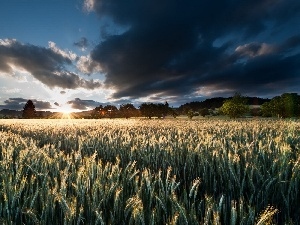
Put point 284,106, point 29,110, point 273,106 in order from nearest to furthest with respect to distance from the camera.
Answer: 1. point 284,106
2. point 273,106
3. point 29,110

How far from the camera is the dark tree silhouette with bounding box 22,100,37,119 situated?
141125mm

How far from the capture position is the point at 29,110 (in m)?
142

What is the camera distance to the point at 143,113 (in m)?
103

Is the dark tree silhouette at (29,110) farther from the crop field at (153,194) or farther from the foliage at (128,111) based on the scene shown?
the crop field at (153,194)

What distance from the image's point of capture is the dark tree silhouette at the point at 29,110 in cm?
14112

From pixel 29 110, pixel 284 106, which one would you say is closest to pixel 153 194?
pixel 284 106

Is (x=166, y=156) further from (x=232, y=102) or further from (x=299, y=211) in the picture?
(x=232, y=102)

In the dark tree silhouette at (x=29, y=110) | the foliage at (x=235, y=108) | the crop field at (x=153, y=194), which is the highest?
the dark tree silhouette at (x=29, y=110)

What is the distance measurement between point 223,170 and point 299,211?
3.68ft

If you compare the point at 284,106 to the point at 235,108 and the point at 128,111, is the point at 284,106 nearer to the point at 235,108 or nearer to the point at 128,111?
the point at 235,108

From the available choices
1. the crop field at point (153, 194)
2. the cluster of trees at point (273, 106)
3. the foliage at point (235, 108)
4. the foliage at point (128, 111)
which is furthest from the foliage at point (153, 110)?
the crop field at point (153, 194)

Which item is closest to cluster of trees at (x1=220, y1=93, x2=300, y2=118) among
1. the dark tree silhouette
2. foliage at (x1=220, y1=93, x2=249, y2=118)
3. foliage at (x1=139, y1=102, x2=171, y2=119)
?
foliage at (x1=220, y1=93, x2=249, y2=118)

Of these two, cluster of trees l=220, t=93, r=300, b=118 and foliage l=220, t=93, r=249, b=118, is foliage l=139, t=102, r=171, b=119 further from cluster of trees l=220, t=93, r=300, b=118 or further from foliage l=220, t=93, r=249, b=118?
foliage l=220, t=93, r=249, b=118

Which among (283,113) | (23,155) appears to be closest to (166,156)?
(23,155)
